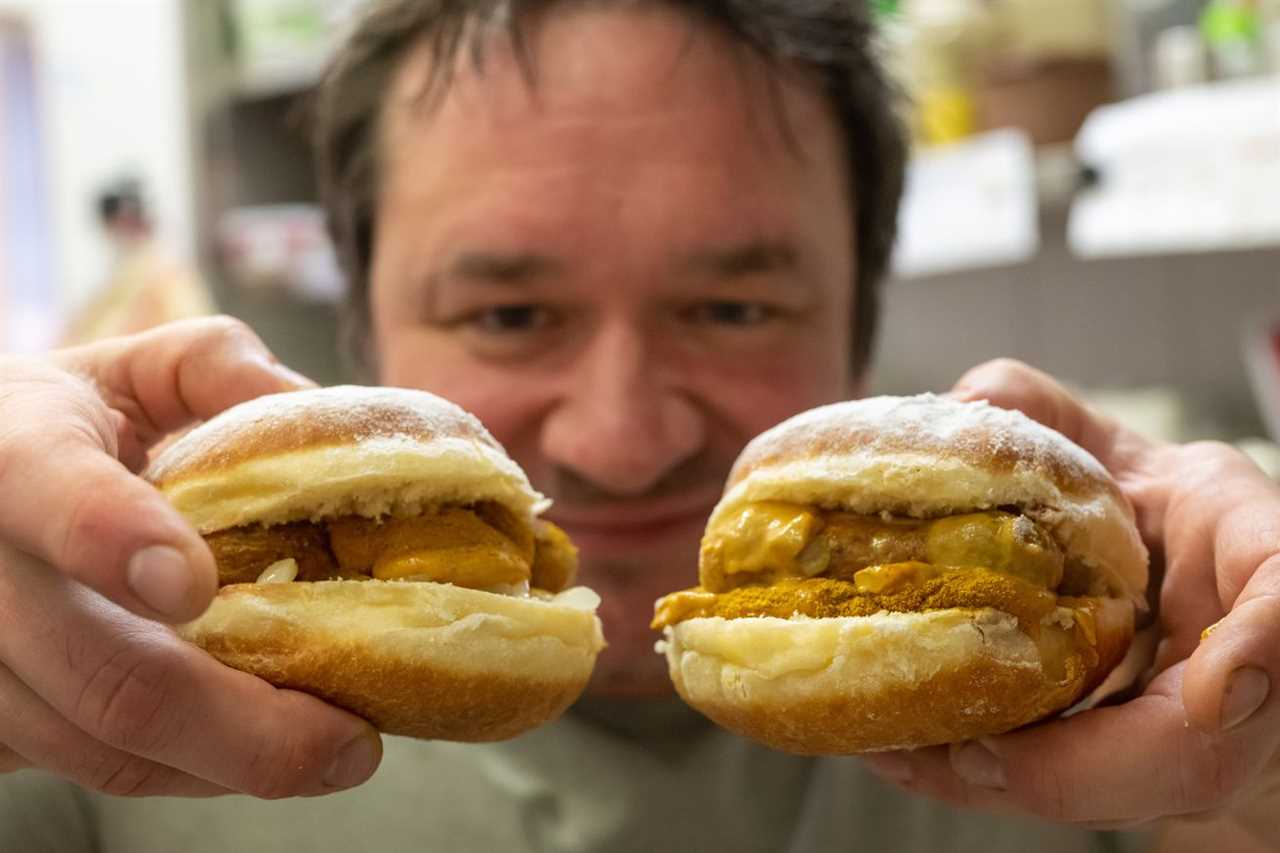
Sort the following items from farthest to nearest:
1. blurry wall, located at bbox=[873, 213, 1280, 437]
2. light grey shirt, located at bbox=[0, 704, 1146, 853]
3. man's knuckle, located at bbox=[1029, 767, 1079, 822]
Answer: blurry wall, located at bbox=[873, 213, 1280, 437] → light grey shirt, located at bbox=[0, 704, 1146, 853] → man's knuckle, located at bbox=[1029, 767, 1079, 822]

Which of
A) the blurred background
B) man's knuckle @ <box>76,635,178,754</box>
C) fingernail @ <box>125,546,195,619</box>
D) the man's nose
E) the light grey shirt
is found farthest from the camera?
the blurred background

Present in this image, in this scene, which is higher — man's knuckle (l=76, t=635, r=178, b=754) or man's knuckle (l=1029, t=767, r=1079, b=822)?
man's knuckle (l=76, t=635, r=178, b=754)

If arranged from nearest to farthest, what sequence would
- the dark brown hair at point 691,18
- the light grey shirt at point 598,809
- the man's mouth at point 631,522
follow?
the light grey shirt at point 598,809 < the man's mouth at point 631,522 < the dark brown hair at point 691,18

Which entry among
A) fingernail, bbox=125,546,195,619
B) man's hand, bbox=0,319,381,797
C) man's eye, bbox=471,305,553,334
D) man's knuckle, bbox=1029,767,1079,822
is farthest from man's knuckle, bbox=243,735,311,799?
man's eye, bbox=471,305,553,334

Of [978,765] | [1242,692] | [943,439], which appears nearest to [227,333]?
[943,439]

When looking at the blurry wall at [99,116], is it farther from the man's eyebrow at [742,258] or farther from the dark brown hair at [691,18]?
the man's eyebrow at [742,258]

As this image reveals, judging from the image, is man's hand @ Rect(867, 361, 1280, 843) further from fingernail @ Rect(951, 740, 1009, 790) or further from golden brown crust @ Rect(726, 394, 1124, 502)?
golden brown crust @ Rect(726, 394, 1124, 502)

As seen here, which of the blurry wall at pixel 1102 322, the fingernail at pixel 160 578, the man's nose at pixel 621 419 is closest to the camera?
the fingernail at pixel 160 578

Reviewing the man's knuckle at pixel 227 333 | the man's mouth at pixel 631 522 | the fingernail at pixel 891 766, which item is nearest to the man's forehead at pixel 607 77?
the man's mouth at pixel 631 522

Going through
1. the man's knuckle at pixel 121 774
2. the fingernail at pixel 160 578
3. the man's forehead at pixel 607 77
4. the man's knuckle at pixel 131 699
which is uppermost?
the man's forehead at pixel 607 77

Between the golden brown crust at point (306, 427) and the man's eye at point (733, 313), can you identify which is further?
the man's eye at point (733, 313)
